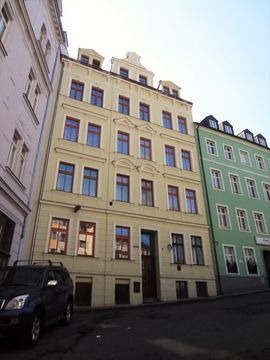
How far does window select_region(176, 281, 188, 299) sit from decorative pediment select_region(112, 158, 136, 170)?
27.3 feet

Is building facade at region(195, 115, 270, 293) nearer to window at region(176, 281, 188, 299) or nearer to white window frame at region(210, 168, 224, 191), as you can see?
white window frame at region(210, 168, 224, 191)

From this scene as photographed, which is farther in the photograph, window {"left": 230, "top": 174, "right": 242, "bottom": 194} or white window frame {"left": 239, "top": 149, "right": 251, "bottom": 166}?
white window frame {"left": 239, "top": 149, "right": 251, "bottom": 166}

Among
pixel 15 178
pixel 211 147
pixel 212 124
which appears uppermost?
pixel 212 124

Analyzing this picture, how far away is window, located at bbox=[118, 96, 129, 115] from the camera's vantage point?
21.9 metres

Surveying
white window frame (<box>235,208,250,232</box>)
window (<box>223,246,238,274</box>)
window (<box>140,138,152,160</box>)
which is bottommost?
window (<box>223,246,238,274</box>)

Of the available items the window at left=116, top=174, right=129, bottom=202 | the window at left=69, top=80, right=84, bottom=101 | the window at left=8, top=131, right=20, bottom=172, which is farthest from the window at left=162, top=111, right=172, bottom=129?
the window at left=8, top=131, right=20, bottom=172

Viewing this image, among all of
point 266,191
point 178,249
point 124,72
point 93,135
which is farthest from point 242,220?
point 124,72

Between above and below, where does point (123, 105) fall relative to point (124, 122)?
above

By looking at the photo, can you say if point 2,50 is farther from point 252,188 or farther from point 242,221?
point 252,188

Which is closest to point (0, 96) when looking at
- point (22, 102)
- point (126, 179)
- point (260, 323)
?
point (22, 102)

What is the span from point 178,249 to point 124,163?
22.9 feet

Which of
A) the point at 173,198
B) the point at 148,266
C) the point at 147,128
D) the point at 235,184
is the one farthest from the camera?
the point at 235,184

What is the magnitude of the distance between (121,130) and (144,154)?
8.27 feet

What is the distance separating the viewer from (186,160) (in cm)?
2275
